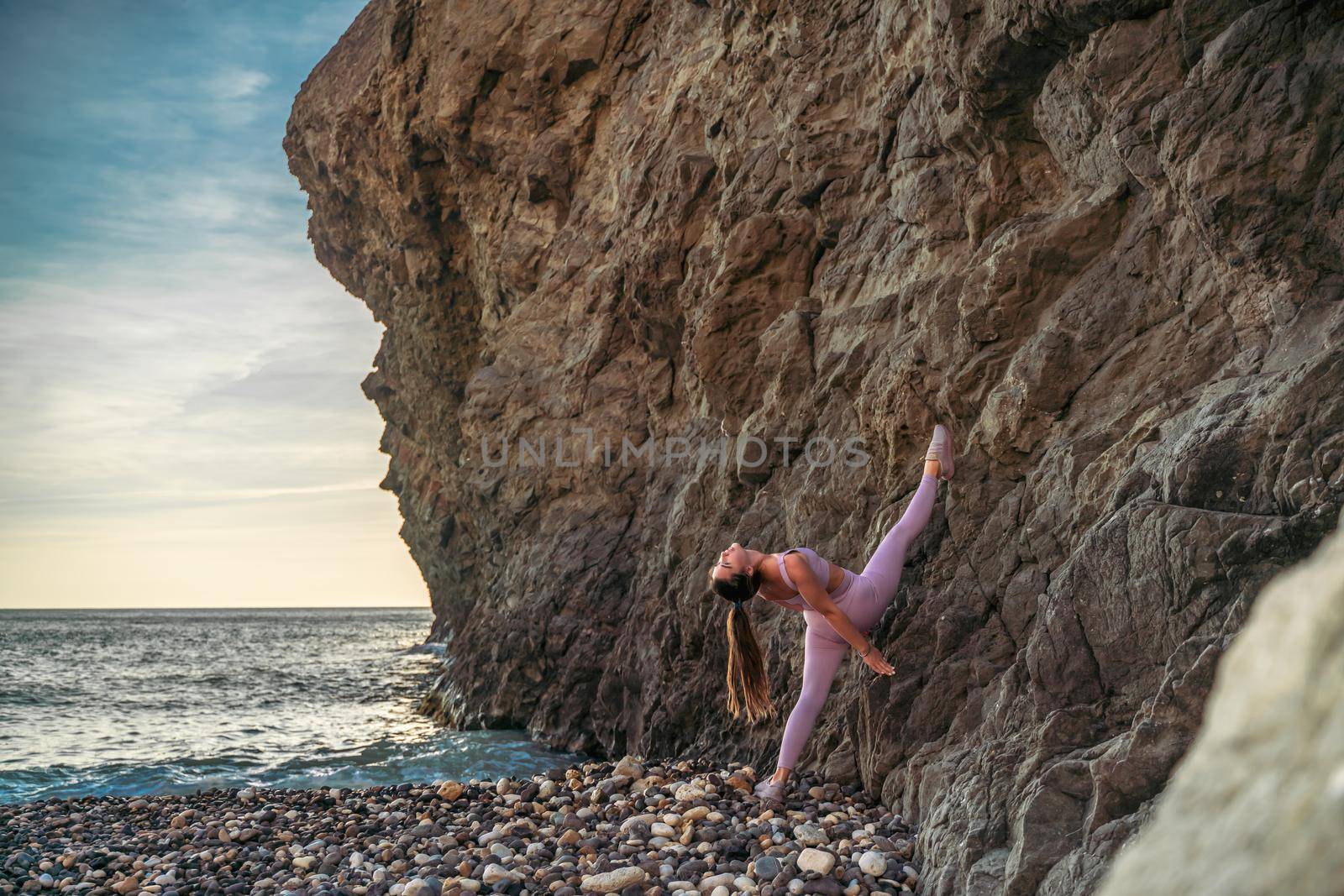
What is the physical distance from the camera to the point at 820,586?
621 cm

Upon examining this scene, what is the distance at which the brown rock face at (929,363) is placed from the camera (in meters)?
4.43

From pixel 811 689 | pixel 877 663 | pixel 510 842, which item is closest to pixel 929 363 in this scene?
pixel 877 663

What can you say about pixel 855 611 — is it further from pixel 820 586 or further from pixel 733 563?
pixel 733 563

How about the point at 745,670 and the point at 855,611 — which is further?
the point at 745,670

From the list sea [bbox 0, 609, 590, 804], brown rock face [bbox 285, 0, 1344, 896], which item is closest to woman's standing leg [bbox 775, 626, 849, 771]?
brown rock face [bbox 285, 0, 1344, 896]

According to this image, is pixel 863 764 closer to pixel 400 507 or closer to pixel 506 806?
pixel 506 806

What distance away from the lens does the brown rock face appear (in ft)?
14.5

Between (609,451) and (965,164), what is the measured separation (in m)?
8.01

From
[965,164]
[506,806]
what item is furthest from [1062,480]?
[506,806]

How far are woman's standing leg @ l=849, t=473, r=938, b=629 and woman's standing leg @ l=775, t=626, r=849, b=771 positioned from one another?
344 millimetres

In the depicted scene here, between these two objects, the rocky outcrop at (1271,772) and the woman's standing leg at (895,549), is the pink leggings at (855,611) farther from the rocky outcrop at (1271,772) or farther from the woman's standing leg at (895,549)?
the rocky outcrop at (1271,772)

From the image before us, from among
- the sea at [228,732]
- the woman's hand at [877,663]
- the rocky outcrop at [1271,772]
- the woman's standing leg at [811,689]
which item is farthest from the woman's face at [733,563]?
the sea at [228,732]

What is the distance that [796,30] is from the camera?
11.1 m

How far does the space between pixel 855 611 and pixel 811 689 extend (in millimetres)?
704
